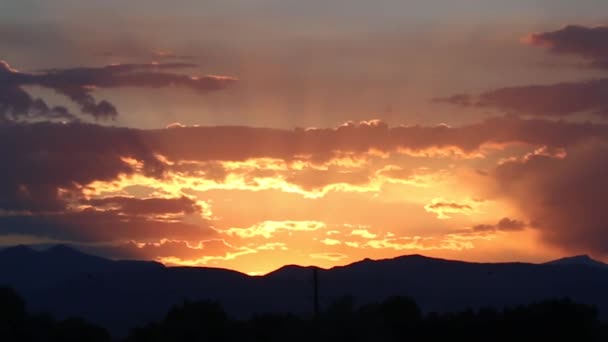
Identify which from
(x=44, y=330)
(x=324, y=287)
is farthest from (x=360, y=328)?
(x=324, y=287)

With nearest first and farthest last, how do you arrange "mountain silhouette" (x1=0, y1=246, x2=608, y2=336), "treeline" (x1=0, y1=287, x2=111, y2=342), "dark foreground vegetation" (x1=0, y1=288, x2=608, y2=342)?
"dark foreground vegetation" (x1=0, y1=288, x2=608, y2=342)
"treeline" (x1=0, y1=287, x2=111, y2=342)
"mountain silhouette" (x1=0, y1=246, x2=608, y2=336)

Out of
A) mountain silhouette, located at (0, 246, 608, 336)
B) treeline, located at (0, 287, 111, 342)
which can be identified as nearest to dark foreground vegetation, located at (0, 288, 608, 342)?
treeline, located at (0, 287, 111, 342)

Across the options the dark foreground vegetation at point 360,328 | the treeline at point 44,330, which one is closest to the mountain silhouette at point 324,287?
the treeline at point 44,330

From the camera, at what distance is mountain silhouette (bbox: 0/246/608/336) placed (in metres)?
148

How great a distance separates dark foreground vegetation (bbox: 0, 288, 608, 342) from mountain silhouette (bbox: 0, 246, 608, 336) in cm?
7498

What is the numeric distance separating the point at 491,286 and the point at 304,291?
2903 centimetres

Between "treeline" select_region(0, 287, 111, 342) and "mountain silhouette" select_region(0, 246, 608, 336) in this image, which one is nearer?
"treeline" select_region(0, 287, 111, 342)

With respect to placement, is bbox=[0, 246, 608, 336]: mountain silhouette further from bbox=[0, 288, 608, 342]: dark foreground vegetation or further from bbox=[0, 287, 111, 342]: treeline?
bbox=[0, 288, 608, 342]: dark foreground vegetation

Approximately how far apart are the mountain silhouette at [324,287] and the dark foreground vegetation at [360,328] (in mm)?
74984

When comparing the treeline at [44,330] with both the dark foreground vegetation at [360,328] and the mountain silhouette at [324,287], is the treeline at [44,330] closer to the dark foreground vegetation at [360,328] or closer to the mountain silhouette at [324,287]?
the dark foreground vegetation at [360,328]

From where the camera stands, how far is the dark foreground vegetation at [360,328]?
5478cm

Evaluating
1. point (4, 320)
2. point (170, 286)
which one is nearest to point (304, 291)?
point (170, 286)

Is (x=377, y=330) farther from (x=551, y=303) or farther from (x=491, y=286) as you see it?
(x=491, y=286)

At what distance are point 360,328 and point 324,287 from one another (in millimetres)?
104451
